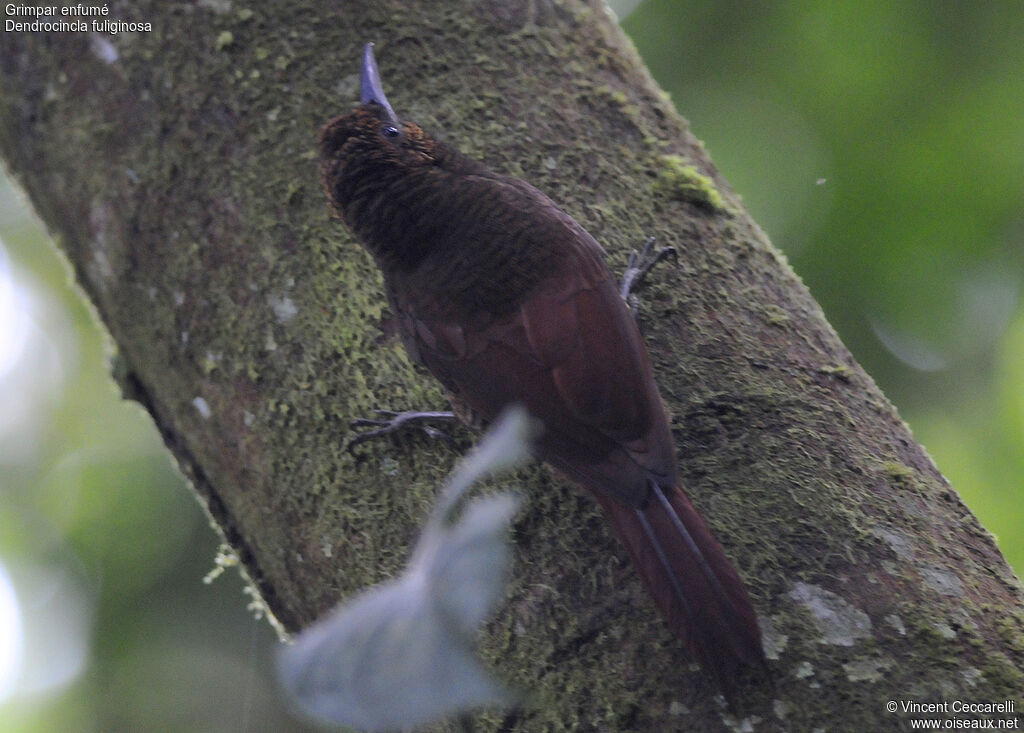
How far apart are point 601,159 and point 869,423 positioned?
860 millimetres

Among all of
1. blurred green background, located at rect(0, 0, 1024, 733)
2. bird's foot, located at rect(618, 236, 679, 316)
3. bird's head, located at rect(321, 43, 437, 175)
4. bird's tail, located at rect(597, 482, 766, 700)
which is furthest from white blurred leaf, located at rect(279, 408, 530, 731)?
blurred green background, located at rect(0, 0, 1024, 733)

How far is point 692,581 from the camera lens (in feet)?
5.01

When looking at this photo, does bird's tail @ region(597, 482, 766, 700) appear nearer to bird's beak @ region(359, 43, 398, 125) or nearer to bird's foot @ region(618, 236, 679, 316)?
bird's foot @ region(618, 236, 679, 316)

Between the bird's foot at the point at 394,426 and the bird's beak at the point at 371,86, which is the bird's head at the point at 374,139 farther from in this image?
the bird's foot at the point at 394,426

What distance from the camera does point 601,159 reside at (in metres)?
2.21

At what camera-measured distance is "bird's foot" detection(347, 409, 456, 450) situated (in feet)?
6.30

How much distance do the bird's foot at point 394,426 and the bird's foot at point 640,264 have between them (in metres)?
0.48

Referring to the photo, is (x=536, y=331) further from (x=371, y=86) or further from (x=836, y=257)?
(x=836, y=257)

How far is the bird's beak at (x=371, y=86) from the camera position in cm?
220

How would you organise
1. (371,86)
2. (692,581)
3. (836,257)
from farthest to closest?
(836,257) < (371,86) < (692,581)

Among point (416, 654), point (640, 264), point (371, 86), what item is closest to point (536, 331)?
point (640, 264)

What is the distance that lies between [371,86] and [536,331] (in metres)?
0.78

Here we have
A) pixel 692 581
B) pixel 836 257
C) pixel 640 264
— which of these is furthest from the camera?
pixel 836 257

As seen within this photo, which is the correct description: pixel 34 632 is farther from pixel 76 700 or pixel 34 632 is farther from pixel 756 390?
pixel 756 390
